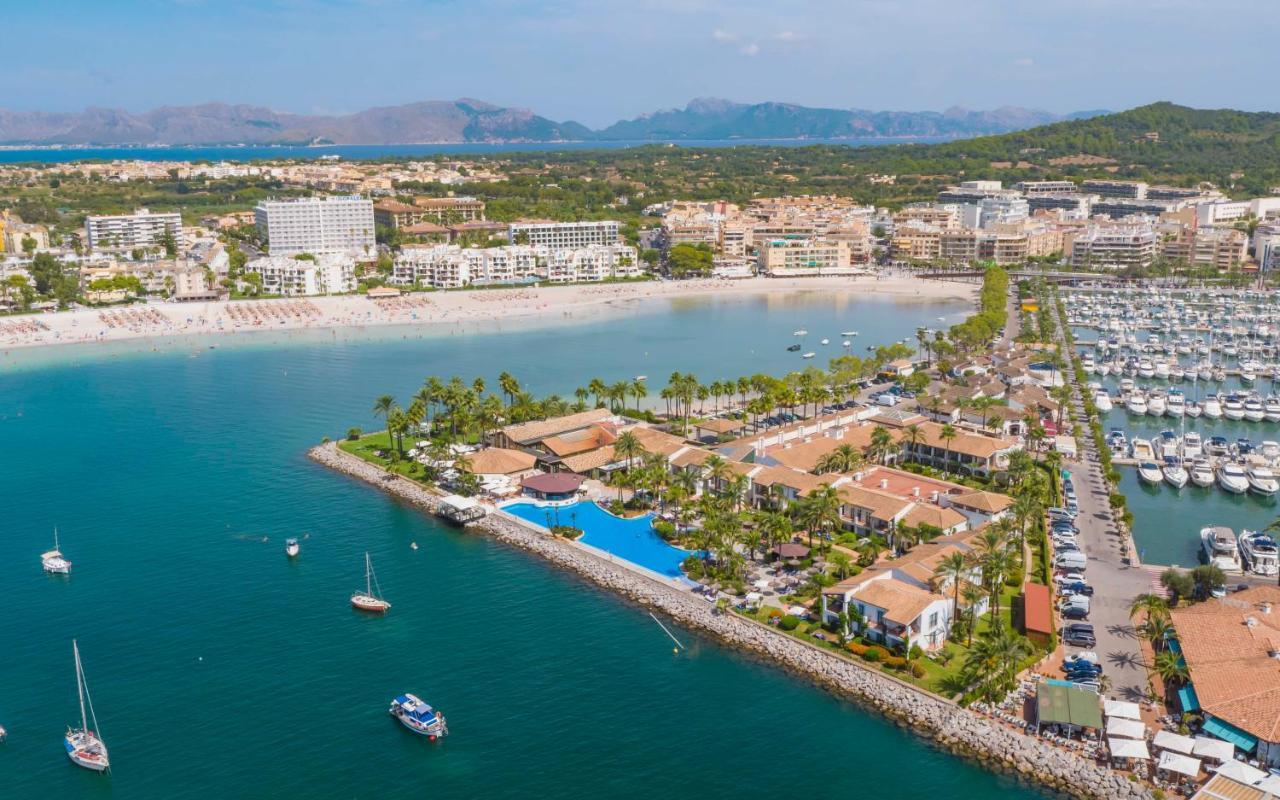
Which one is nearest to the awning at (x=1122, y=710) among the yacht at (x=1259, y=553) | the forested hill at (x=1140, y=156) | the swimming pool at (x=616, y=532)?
the yacht at (x=1259, y=553)

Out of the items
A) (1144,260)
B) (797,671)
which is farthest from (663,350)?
(1144,260)

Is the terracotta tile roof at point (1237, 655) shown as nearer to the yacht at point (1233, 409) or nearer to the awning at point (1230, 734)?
the awning at point (1230, 734)

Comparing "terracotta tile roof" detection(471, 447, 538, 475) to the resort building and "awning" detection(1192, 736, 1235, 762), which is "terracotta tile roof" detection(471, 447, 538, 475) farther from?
"awning" detection(1192, 736, 1235, 762)

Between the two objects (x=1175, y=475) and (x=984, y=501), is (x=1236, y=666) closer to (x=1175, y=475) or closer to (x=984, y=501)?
(x=984, y=501)

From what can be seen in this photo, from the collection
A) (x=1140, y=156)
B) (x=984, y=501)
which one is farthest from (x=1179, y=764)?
(x=1140, y=156)

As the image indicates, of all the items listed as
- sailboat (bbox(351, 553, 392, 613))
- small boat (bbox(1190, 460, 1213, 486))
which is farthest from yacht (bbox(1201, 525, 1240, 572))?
sailboat (bbox(351, 553, 392, 613))

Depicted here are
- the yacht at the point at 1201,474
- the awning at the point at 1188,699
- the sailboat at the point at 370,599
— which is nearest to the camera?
the awning at the point at 1188,699
